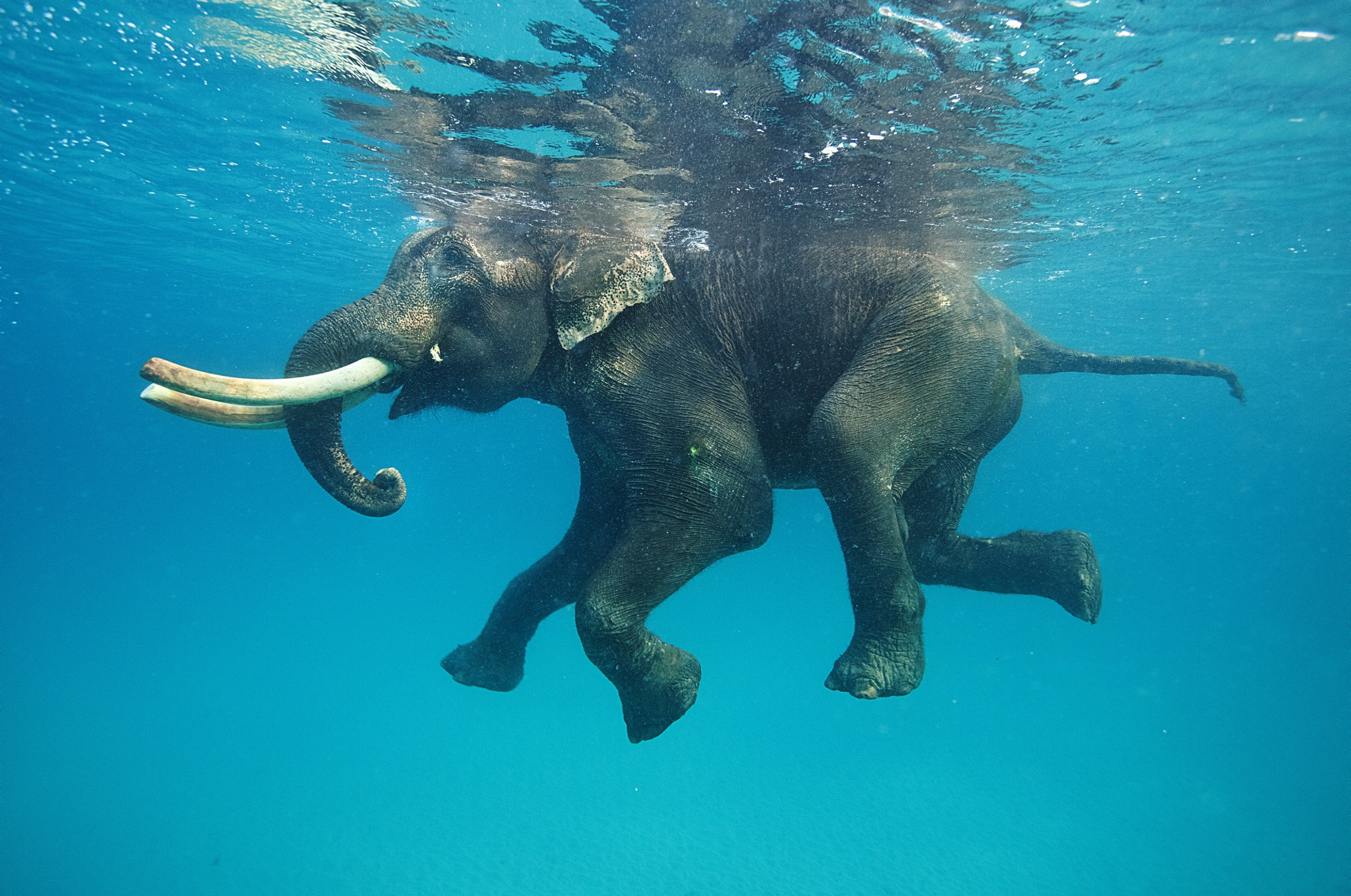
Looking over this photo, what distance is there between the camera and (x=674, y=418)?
10.6 ft

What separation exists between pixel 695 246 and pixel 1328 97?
21.2ft

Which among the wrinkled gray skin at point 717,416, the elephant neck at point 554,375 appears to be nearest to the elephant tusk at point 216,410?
the wrinkled gray skin at point 717,416

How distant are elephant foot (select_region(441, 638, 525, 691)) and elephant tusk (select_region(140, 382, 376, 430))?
73.6 inches

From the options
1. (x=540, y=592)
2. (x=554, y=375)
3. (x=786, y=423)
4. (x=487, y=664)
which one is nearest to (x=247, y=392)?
(x=554, y=375)

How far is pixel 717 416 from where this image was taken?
3.28 m

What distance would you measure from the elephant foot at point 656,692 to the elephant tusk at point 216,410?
174cm

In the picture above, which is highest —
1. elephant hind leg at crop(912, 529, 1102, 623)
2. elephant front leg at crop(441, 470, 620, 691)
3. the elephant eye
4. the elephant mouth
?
the elephant eye

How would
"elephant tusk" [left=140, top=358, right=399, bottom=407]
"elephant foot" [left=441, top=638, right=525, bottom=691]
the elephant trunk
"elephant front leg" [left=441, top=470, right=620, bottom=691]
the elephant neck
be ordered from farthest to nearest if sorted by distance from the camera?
"elephant foot" [left=441, top=638, right=525, bottom=691], "elephant front leg" [left=441, top=470, right=620, bottom=691], the elephant neck, the elephant trunk, "elephant tusk" [left=140, top=358, right=399, bottom=407]

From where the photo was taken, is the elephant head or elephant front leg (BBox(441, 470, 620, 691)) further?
elephant front leg (BBox(441, 470, 620, 691))

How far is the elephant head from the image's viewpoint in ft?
9.42

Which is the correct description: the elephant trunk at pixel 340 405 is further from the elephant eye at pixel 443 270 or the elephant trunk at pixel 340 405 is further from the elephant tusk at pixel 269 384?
the elephant eye at pixel 443 270

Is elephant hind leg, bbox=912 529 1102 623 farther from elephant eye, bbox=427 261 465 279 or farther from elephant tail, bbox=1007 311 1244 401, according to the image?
elephant eye, bbox=427 261 465 279

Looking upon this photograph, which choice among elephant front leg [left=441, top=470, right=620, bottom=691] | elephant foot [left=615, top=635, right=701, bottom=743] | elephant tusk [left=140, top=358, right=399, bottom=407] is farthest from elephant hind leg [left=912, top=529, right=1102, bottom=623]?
elephant tusk [left=140, top=358, right=399, bottom=407]

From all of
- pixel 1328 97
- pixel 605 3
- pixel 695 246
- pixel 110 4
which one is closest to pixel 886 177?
pixel 695 246
